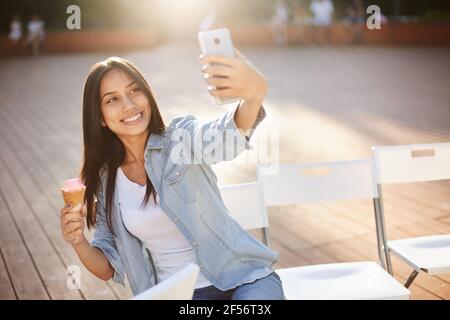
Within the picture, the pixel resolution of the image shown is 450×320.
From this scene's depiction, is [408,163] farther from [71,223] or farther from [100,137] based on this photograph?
[71,223]

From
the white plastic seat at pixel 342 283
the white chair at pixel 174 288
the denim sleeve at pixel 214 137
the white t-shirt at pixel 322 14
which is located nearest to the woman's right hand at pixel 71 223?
the denim sleeve at pixel 214 137

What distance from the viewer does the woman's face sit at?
82.0 inches

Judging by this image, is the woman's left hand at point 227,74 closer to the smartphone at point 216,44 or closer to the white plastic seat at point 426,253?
the smartphone at point 216,44

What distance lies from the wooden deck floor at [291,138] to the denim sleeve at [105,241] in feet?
3.98

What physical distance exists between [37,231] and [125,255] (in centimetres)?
247

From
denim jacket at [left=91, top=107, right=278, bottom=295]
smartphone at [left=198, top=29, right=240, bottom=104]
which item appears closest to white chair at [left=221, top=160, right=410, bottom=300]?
denim jacket at [left=91, top=107, right=278, bottom=295]

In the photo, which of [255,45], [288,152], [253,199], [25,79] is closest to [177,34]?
[255,45]

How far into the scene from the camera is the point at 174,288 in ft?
4.35

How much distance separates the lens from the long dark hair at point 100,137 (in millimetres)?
2094

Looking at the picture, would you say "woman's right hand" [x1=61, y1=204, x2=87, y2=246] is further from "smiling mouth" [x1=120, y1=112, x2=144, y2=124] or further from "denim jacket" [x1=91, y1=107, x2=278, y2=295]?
"smiling mouth" [x1=120, y1=112, x2=144, y2=124]

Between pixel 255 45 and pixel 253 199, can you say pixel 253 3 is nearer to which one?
pixel 255 45

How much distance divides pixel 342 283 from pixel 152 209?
3.12 feet

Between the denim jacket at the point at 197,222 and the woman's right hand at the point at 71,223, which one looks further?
the denim jacket at the point at 197,222

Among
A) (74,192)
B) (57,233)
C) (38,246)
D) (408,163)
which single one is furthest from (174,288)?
(57,233)
